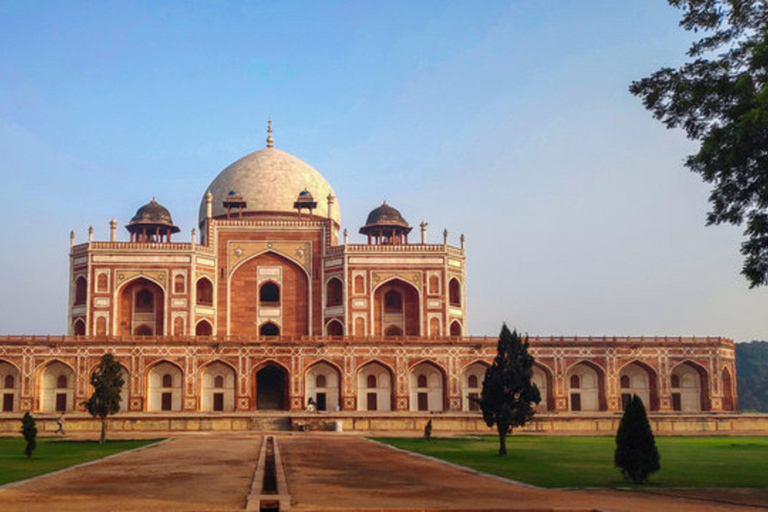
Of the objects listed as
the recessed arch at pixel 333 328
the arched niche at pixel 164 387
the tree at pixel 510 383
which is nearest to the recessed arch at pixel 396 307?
the recessed arch at pixel 333 328

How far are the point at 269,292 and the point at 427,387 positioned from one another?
1205cm

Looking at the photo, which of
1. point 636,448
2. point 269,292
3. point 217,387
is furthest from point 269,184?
point 636,448

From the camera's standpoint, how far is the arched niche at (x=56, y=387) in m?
46.4

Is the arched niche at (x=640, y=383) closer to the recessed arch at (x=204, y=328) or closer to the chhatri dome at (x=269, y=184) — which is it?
the chhatri dome at (x=269, y=184)

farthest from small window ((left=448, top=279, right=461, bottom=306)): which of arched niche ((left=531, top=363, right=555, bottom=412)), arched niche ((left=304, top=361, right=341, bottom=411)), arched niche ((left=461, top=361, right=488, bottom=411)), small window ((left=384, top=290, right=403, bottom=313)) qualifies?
arched niche ((left=304, top=361, right=341, bottom=411))

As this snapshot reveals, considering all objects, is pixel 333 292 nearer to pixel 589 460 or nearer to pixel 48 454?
pixel 48 454

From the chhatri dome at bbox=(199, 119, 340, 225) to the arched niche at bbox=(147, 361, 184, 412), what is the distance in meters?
13.6

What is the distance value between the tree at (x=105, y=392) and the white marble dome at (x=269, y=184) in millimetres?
25428

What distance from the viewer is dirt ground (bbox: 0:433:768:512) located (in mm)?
12680

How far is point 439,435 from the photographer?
35.5 m

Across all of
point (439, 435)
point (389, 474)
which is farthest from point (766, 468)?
point (439, 435)

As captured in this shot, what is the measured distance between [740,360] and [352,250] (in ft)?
189

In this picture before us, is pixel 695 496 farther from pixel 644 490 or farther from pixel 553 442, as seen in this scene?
pixel 553 442

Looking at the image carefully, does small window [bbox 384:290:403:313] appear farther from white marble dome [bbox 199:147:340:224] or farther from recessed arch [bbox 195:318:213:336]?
recessed arch [bbox 195:318:213:336]
